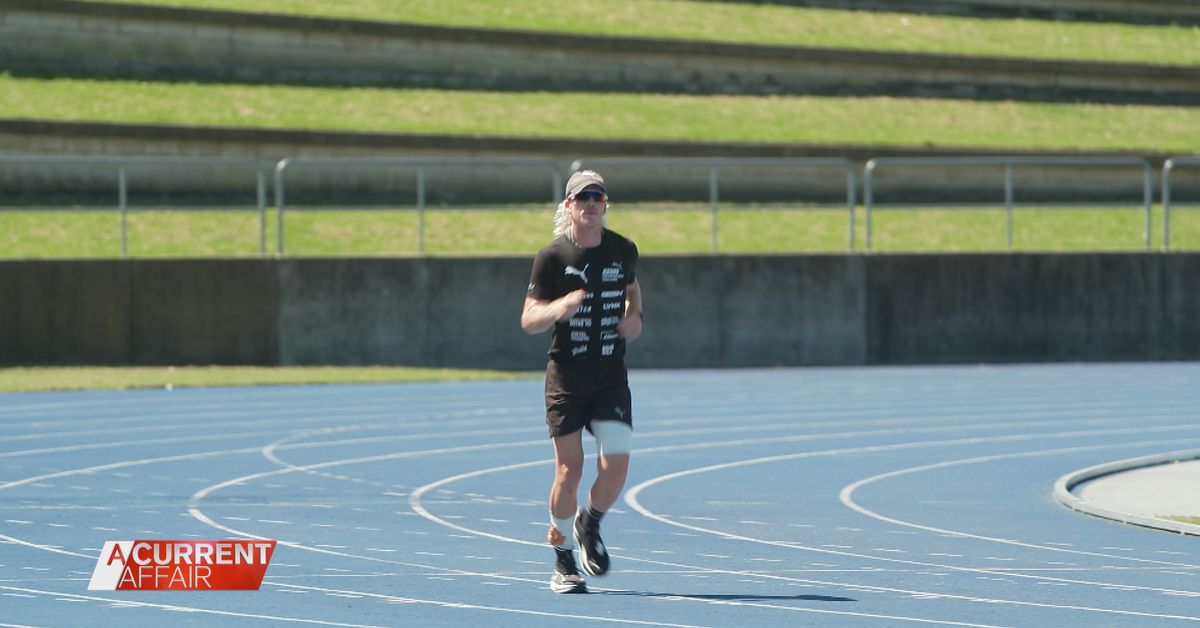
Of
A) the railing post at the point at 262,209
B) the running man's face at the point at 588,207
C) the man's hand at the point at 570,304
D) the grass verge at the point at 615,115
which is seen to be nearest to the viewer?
the man's hand at the point at 570,304

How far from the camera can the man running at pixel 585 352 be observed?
30.0 feet

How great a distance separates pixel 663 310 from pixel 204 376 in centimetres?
595

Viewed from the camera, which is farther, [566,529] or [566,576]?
[566,529]

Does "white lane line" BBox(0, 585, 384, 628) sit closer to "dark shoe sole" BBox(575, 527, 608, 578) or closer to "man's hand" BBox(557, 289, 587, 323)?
"dark shoe sole" BBox(575, 527, 608, 578)

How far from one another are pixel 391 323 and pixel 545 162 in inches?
110

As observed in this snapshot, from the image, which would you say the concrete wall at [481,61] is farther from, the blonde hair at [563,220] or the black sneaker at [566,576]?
the black sneaker at [566,576]

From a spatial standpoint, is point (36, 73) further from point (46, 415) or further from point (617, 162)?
point (46, 415)

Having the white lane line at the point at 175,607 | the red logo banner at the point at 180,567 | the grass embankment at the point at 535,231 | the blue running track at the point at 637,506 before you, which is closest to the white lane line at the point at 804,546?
the blue running track at the point at 637,506

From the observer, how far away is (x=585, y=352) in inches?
362

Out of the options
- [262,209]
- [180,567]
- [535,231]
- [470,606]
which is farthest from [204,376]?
[470,606]

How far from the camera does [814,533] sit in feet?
37.3

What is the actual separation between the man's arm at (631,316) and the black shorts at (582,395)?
153 millimetres

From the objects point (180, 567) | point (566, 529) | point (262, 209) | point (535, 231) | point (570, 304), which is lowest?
point (180, 567)

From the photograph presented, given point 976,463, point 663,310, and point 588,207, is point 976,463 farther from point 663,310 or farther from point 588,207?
point 663,310
